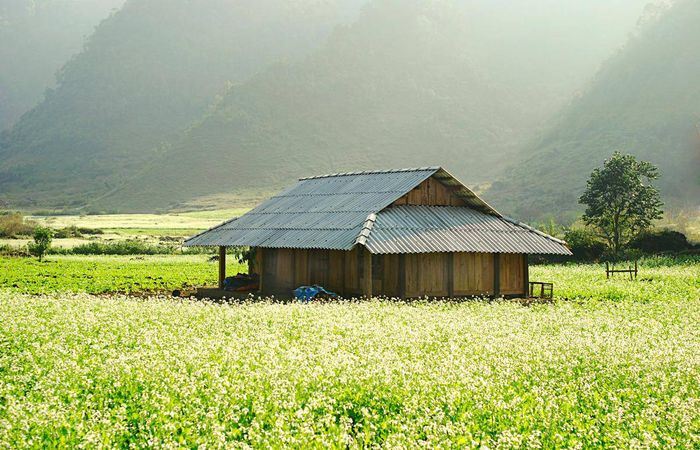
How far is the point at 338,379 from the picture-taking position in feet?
40.5

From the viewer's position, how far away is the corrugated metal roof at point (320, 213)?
3005 centimetres

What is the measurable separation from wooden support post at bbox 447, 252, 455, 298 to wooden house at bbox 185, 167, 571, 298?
38mm

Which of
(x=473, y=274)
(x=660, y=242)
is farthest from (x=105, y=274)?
(x=660, y=242)

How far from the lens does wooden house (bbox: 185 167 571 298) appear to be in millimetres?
29375

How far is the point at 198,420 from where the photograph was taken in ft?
34.3

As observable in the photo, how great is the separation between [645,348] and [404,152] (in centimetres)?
16002

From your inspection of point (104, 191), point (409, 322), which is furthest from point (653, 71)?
point (409, 322)

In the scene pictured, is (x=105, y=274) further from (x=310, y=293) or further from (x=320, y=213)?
(x=310, y=293)

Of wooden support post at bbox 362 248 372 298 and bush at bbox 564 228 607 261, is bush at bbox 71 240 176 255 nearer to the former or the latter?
bush at bbox 564 228 607 261

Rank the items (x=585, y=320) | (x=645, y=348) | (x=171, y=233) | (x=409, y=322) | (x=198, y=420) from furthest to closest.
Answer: (x=171, y=233), (x=585, y=320), (x=409, y=322), (x=645, y=348), (x=198, y=420)

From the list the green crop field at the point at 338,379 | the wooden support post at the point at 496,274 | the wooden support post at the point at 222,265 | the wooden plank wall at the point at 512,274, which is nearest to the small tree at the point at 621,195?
the wooden plank wall at the point at 512,274

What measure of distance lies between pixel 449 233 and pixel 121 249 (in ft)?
135

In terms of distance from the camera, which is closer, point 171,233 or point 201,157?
point 171,233

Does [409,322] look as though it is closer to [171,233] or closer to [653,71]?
[171,233]
